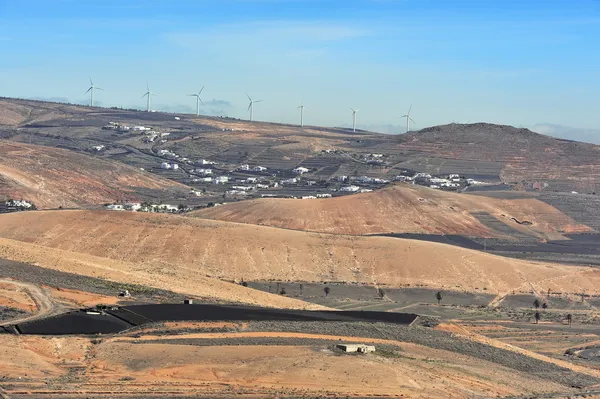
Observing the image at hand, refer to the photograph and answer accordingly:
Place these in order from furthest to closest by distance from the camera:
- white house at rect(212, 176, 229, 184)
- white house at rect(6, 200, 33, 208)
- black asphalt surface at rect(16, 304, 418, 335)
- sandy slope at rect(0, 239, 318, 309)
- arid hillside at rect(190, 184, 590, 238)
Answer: white house at rect(212, 176, 229, 184), white house at rect(6, 200, 33, 208), arid hillside at rect(190, 184, 590, 238), sandy slope at rect(0, 239, 318, 309), black asphalt surface at rect(16, 304, 418, 335)

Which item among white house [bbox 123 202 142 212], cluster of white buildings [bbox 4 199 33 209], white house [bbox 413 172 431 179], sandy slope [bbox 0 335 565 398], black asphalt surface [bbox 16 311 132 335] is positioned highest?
white house [bbox 413 172 431 179]

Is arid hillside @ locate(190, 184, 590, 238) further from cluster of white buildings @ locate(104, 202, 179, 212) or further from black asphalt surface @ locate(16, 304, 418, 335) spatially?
black asphalt surface @ locate(16, 304, 418, 335)

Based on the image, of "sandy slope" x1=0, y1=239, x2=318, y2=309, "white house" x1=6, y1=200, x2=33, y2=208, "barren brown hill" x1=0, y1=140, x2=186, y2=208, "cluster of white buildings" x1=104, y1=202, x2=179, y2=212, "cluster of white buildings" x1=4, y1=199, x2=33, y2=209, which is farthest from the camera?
"barren brown hill" x1=0, y1=140, x2=186, y2=208

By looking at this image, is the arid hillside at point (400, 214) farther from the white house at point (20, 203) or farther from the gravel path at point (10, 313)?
the gravel path at point (10, 313)

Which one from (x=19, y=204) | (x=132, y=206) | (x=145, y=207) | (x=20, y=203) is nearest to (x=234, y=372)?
(x=19, y=204)

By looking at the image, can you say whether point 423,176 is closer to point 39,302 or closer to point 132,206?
point 132,206

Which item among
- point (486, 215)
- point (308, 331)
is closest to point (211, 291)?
point (308, 331)

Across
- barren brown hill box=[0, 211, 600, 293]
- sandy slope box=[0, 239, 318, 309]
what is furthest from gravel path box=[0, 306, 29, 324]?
barren brown hill box=[0, 211, 600, 293]
